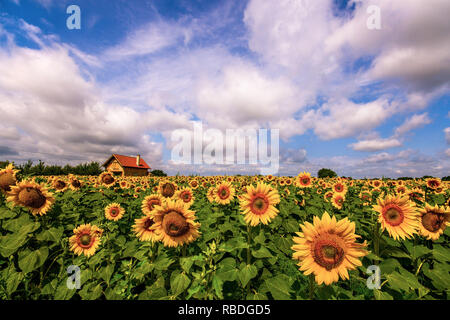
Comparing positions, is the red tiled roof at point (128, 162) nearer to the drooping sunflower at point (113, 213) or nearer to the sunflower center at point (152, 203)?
the drooping sunflower at point (113, 213)

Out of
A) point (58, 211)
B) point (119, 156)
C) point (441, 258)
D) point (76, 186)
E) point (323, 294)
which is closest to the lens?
point (323, 294)

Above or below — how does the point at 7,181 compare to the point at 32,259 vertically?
above

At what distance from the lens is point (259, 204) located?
3598mm

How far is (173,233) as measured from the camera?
2986mm

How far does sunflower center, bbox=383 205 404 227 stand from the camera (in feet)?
10.5

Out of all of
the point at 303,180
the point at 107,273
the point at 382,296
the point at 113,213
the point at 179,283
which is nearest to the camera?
the point at 382,296

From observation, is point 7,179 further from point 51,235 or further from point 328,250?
point 328,250

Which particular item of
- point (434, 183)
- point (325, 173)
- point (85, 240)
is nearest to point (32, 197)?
point (85, 240)

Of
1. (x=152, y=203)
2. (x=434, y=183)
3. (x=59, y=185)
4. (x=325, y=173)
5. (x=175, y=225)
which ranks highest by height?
(x=325, y=173)

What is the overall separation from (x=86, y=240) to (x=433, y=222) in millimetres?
6950

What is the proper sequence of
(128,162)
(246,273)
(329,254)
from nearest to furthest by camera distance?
(329,254) → (246,273) → (128,162)

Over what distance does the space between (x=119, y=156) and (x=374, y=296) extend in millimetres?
68560
